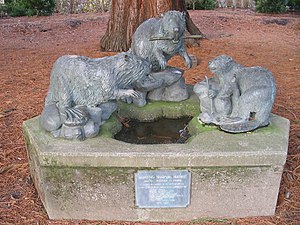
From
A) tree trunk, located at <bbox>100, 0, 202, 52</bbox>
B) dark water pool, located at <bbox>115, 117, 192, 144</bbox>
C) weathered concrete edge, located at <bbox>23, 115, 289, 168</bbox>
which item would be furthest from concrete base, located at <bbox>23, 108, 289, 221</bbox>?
Result: tree trunk, located at <bbox>100, 0, 202, 52</bbox>

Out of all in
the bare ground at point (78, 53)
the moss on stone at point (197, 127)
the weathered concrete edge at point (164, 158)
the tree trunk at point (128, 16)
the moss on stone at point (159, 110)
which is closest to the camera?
the weathered concrete edge at point (164, 158)

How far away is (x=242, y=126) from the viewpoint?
9.91 ft

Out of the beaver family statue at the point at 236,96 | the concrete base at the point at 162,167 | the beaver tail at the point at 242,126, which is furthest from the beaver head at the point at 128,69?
the beaver tail at the point at 242,126

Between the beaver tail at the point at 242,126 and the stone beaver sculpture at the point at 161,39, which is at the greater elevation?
the stone beaver sculpture at the point at 161,39

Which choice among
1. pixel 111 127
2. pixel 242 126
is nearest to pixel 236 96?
pixel 242 126

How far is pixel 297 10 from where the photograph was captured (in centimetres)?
1333

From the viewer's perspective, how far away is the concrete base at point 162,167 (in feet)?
9.07

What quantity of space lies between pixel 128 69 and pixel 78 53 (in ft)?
16.9

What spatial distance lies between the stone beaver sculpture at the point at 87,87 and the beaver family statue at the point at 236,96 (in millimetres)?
594

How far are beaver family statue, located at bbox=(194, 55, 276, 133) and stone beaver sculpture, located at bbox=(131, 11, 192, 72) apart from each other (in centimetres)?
38

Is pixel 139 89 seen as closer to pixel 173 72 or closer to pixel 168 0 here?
pixel 173 72

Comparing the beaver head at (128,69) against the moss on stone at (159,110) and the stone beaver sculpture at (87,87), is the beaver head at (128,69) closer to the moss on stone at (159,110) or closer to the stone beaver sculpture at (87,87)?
the stone beaver sculpture at (87,87)

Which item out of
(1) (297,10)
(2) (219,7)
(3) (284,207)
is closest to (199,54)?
(3) (284,207)

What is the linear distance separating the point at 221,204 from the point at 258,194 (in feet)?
0.94
